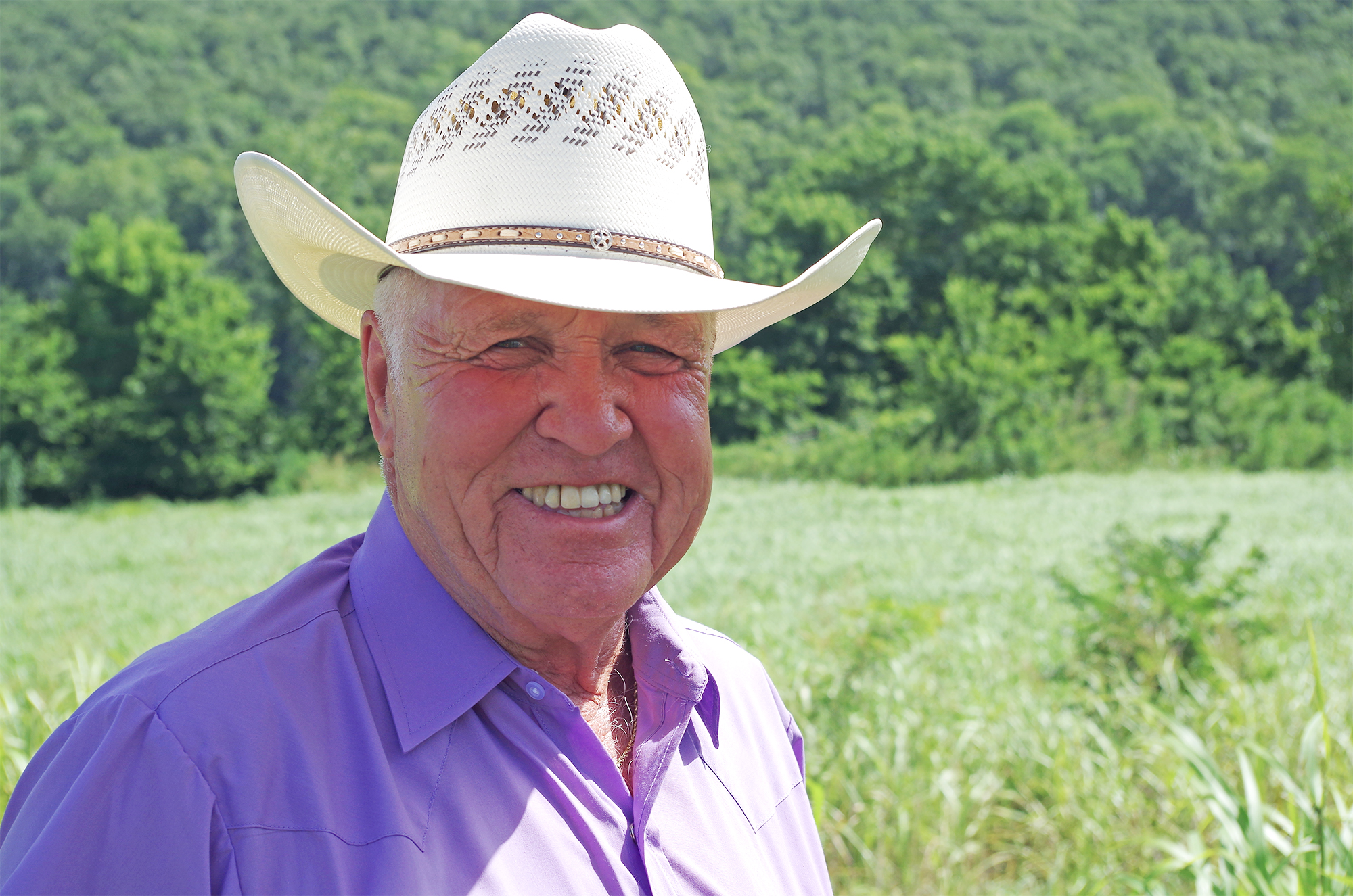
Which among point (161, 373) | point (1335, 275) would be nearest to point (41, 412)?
point (161, 373)

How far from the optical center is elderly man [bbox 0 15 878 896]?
115cm

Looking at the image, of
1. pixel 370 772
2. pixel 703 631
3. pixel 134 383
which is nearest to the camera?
pixel 370 772

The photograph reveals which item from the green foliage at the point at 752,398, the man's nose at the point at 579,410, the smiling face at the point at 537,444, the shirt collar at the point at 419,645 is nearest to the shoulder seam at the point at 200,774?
the shirt collar at the point at 419,645

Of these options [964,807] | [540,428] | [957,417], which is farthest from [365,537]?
[957,417]

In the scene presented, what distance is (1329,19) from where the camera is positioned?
72.0 metres

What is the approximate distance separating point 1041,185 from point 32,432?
4076 centimetres

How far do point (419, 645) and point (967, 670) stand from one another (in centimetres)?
551

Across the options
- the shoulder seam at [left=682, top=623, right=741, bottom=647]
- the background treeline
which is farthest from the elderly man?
the background treeline

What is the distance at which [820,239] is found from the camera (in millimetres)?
43125

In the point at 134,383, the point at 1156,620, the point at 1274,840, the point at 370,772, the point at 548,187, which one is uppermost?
the point at 548,187

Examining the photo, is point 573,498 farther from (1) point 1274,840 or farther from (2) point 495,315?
(1) point 1274,840

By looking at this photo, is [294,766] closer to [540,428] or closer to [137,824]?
[137,824]

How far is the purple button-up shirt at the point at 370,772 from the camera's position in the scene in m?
1.10

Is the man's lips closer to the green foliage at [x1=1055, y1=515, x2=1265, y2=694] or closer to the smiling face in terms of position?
the smiling face
